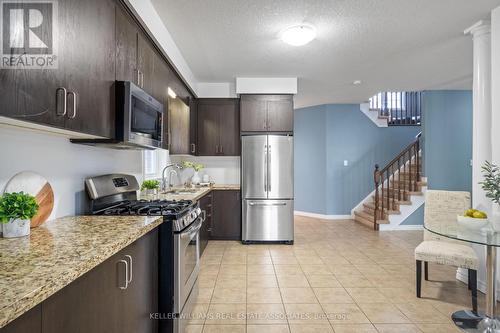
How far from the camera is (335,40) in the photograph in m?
3.21

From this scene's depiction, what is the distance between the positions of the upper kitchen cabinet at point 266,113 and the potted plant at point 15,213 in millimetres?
3534

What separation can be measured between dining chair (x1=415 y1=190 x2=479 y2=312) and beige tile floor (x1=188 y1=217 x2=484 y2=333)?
304mm

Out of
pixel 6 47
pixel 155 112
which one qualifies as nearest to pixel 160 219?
pixel 155 112

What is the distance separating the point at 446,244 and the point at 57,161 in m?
3.37

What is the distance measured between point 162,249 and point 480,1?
3.40m

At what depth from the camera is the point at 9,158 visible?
1.43 m

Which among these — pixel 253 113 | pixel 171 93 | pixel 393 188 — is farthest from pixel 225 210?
pixel 393 188

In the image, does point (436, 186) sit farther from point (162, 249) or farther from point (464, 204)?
point (162, 249)

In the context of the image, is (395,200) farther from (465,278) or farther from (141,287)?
(141,287)

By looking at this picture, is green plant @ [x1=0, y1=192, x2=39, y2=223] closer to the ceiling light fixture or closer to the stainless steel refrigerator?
the ceiling light fixture

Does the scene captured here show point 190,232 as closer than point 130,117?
No

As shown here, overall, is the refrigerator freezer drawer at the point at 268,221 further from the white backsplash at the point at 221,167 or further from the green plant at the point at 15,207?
the green plant at the point at 15,207

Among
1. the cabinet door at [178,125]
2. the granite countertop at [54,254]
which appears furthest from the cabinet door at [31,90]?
the cabinet door at [178,125]

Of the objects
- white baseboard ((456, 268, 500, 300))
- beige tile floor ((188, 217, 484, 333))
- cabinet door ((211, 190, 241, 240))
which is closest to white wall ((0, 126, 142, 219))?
beige tile floor ((188, 217, 484, 333))
